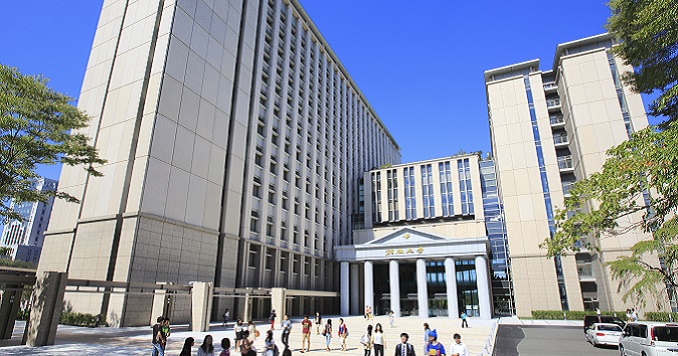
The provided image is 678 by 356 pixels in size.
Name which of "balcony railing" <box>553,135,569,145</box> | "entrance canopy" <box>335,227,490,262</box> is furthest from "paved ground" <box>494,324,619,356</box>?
"balcony railing" <box>553,135,569,145</box>

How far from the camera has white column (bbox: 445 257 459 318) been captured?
1668 inches

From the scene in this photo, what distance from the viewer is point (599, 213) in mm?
10445

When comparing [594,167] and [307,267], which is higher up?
[594,167]

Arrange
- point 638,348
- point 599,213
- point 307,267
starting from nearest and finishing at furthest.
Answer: point 599,213, point 638,348, point 307,267

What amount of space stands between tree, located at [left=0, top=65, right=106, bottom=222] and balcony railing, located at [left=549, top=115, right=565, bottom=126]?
51.4m

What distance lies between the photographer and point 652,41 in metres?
12.2

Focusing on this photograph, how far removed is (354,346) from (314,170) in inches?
1358

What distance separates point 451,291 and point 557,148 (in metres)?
23.2

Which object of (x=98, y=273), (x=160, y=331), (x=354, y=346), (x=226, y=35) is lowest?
(x=354, y=346)

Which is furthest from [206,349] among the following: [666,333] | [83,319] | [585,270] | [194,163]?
[585,270]

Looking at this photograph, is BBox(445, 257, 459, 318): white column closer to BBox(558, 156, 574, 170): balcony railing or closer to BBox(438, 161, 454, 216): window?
BBox(438, 161, 454, 216): window

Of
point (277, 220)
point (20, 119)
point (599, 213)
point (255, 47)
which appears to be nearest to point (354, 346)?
point (599, 213)

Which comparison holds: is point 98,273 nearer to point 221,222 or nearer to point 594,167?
point 221,222

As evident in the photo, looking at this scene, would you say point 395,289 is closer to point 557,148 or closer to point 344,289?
point 344,289
